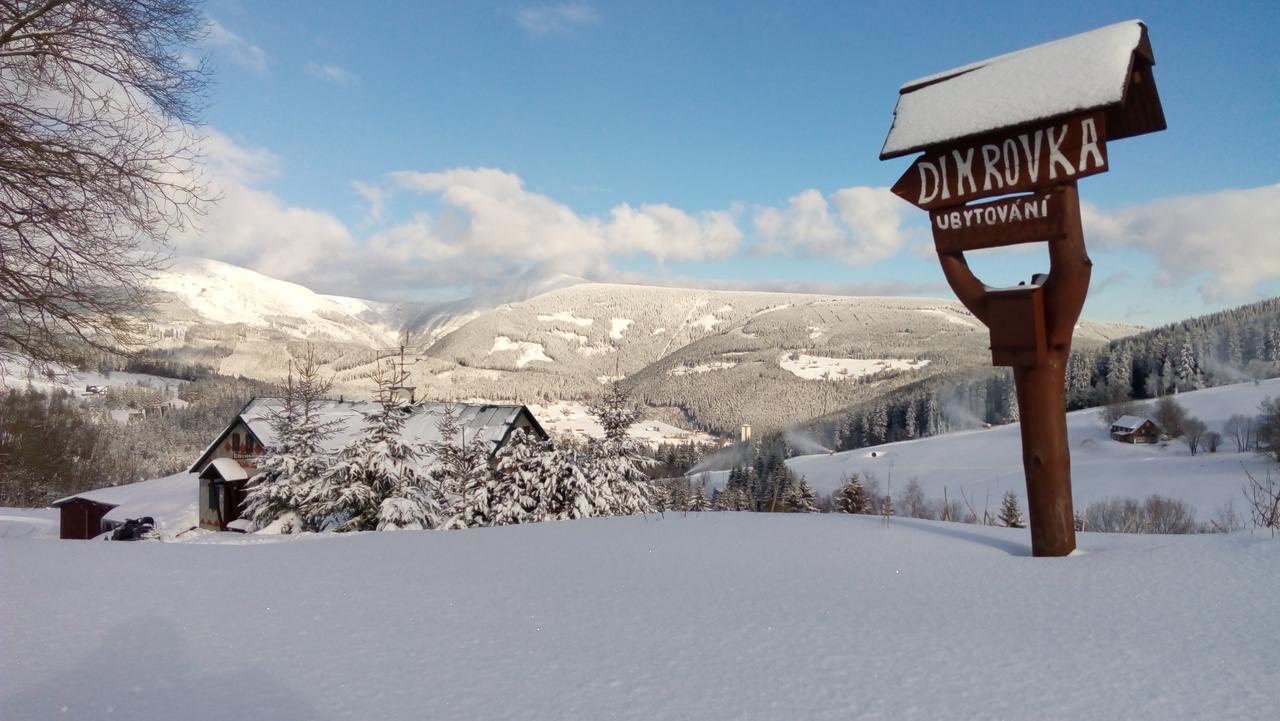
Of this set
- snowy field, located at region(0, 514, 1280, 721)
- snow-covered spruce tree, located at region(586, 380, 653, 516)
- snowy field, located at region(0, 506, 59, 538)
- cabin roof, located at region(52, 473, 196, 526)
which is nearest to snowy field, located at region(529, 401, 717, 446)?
cabin roof, located at region(52, 473, 196, 526)

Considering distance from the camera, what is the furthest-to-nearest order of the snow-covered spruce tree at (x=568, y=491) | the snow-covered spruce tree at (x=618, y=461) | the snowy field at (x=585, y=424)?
the snowy field at (x=585, y=424) → the snow-covered spruce tree at (x=618, y=461) → the snow-covered spruce tree at (x=568, y=491)

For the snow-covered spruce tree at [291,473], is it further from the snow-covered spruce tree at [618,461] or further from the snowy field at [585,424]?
the snowy field at [585,424]

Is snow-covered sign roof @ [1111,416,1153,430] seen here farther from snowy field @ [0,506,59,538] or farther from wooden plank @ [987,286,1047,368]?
snowy field @ [0,506,59,538]

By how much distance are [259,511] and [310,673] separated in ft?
74.2

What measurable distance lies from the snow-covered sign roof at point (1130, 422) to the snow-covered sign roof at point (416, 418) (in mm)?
76891

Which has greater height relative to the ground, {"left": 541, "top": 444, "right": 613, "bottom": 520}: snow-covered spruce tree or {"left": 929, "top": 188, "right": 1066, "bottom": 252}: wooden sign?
{"left": 929, "top": 188, "right": 1066, "bottom": 252}: wooden sign

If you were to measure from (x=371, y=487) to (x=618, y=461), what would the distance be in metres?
8.62

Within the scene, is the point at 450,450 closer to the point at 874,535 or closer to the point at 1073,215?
the point at 874,535

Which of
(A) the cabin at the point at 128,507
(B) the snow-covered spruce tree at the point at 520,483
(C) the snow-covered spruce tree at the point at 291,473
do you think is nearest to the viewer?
(C) the snow-covered spruce tree at the point at 291,473

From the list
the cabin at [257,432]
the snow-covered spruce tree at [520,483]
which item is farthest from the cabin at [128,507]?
the snow-covered spruce tree at [520,483]

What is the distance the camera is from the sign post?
682cm

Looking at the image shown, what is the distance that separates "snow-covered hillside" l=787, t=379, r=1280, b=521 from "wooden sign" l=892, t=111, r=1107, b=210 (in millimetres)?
46736

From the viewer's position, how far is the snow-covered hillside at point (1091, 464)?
55.7 m

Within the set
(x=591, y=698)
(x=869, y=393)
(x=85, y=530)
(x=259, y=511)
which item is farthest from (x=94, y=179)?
(x=869, y=393)
